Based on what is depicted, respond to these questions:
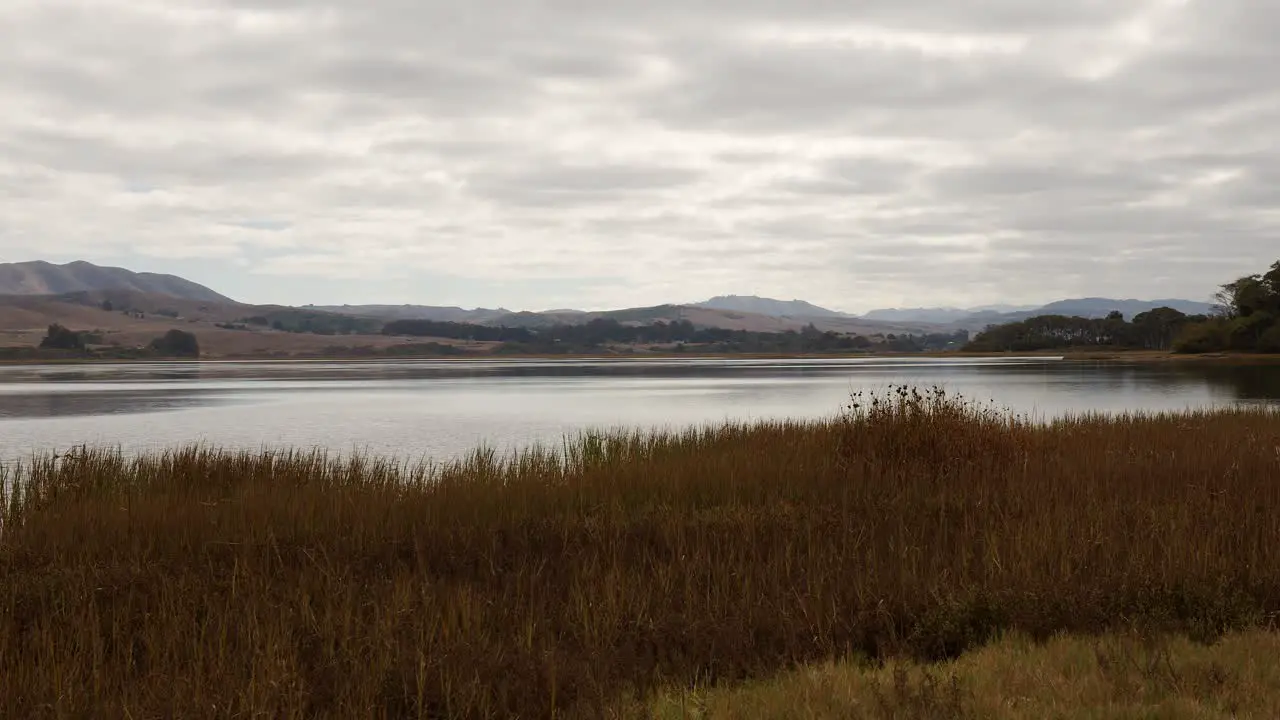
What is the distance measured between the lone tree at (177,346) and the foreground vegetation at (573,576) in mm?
201577

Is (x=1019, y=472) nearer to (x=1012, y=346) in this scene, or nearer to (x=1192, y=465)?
(x=1192, y=465)

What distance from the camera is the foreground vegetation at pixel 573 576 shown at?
6.51 metres

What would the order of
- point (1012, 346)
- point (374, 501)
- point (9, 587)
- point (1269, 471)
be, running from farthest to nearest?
point (1012, 346) < point (1269, 471) < point (374, 501) < point (9, 587)

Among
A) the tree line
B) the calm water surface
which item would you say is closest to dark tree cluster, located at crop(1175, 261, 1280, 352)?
the tree line

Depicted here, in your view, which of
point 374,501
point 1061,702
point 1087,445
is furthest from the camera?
point 1087,445

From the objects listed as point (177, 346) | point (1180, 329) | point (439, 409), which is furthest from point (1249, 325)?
point (177, 346)

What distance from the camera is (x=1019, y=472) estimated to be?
14.3 metres

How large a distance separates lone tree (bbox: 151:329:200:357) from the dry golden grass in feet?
698

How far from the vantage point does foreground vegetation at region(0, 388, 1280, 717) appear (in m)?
6.51

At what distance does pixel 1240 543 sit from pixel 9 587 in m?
12.5

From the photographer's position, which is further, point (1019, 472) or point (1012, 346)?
point (1012, 346)

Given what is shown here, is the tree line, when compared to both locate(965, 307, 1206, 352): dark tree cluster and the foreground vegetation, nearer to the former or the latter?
locate(965, 307, 1206, 352): dark tree cluster

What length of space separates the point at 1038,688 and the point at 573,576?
14.9 feet

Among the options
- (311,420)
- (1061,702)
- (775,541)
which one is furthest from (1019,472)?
(311,420)
